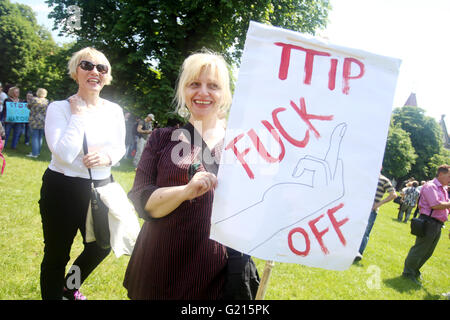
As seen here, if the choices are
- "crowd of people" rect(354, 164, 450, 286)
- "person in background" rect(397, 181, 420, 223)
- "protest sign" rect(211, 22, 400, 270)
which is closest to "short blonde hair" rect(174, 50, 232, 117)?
"protest sign" rect(211, 22, 400, 270)

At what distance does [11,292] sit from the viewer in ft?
8.36

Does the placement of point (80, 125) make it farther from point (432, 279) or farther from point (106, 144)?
point (432, 279)

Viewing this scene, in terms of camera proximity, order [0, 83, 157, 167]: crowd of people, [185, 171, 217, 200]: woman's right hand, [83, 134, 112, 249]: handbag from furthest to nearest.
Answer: [0, 83, 157, 167]: crowd of people → [83, 134, 112, 249]: handbag → [185, 171, 217, 200]: woman's right hand

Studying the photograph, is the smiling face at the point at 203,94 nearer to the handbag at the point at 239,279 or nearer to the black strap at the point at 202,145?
the black strap at the point at 202,145

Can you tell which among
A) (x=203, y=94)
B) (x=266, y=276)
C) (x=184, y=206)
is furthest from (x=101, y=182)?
(x=266, y=276)

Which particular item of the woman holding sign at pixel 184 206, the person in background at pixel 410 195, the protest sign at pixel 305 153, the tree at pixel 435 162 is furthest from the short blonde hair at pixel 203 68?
the tree at pixel 435 162

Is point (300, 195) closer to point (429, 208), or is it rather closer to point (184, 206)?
point (184, 206)

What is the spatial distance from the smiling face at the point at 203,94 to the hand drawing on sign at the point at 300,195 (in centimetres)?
53

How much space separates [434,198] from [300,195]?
4.76 meters

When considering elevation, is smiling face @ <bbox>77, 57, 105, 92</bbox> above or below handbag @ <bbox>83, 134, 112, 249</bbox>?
above

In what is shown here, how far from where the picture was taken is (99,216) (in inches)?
78.4

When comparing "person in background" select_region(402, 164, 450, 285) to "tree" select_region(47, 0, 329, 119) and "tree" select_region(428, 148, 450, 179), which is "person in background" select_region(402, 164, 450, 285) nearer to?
"tree" select_region(47, 0, 329, 119)

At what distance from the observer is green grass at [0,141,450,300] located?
9.30 feet

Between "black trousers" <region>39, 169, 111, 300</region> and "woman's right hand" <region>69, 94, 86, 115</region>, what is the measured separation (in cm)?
45
